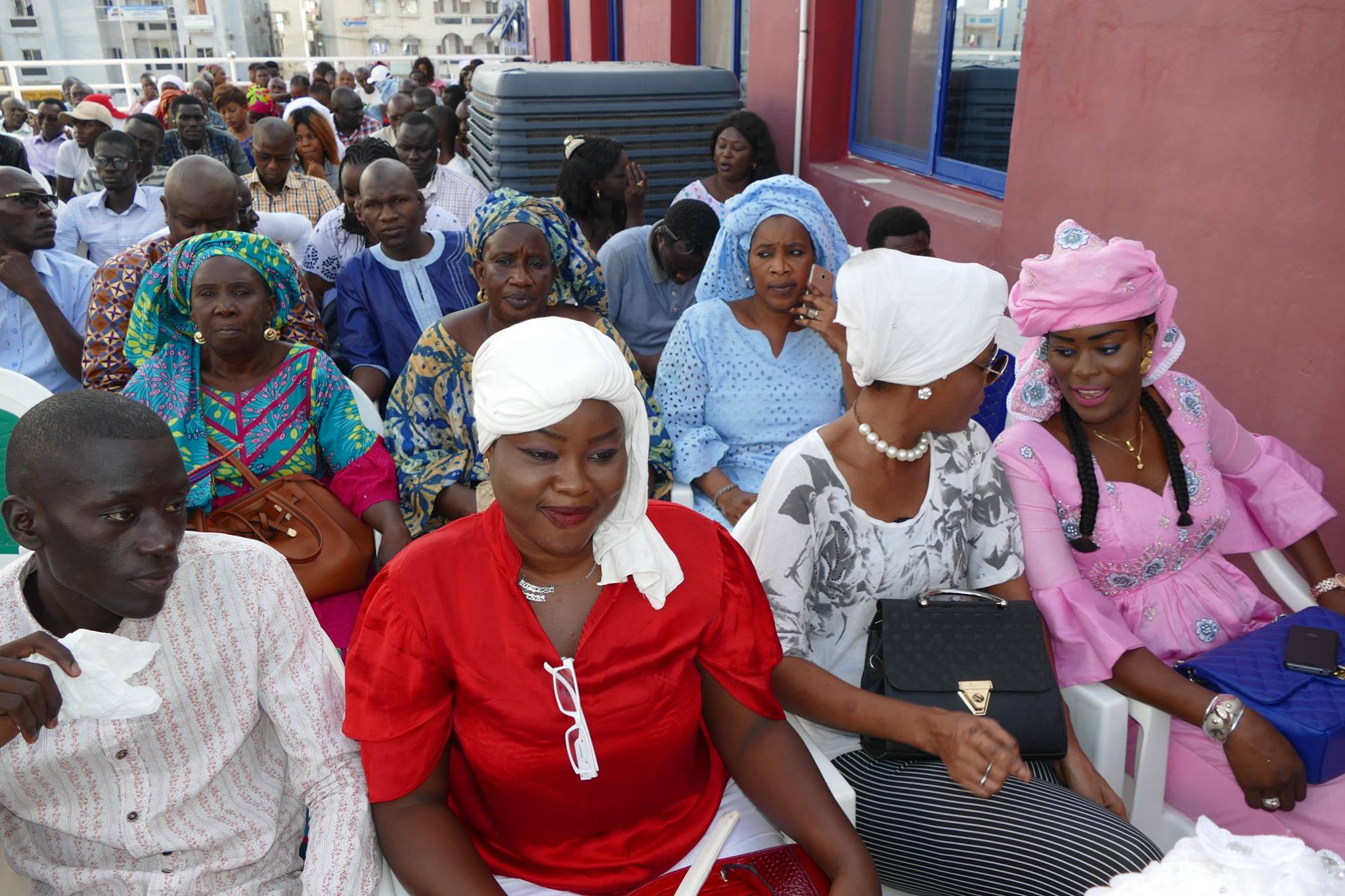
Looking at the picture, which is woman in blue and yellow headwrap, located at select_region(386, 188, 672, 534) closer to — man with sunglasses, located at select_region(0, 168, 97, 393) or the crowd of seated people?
the crowd of seated people

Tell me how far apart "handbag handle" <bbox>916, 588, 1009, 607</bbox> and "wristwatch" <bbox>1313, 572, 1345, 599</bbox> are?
1.02 meters

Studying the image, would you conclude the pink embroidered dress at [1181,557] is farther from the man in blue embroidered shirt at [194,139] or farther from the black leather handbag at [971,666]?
the man in blue embroidered shirt at [194,139]

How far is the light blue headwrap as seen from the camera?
3.17 metres

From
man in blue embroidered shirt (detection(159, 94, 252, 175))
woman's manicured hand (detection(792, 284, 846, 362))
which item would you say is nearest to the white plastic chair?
woman's manicured hand (detection(792, 284, 846, 362))

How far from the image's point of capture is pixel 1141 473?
2.52 metres

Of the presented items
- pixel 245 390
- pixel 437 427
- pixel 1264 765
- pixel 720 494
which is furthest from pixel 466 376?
pixel 1264 765

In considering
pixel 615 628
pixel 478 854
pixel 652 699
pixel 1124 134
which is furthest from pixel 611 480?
pixel 1124 134

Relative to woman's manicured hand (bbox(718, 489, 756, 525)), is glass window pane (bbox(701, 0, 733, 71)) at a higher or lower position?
higher

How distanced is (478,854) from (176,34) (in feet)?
190

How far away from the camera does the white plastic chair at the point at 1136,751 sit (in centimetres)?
222

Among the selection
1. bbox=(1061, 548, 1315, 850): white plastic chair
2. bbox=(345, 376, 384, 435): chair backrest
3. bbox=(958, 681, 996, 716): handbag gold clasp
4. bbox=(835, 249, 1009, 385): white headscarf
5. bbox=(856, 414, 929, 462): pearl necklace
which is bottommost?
bbox=(1061, 548, 1315, 850): white plastic chair

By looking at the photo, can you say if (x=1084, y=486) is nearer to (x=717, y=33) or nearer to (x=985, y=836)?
(x=985, y=836)

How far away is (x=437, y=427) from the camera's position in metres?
3.21

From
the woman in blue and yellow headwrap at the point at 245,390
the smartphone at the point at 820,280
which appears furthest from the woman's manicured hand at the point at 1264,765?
the woman in blue and yellow headwrap at the point at 245,390
